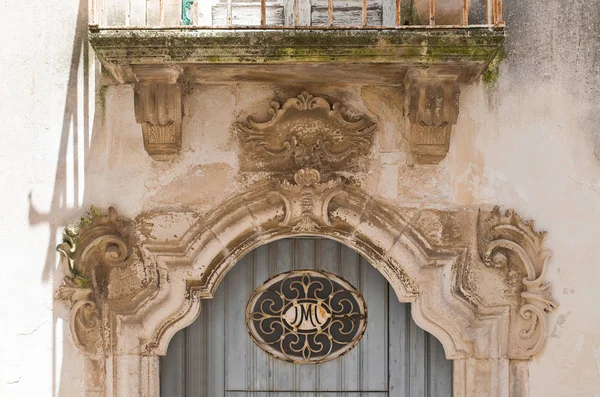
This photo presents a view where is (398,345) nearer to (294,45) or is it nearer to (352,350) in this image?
(352,350)

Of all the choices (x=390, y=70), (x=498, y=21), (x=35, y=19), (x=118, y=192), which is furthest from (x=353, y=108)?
(x=35, y=19)

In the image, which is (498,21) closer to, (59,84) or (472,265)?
(472,265)


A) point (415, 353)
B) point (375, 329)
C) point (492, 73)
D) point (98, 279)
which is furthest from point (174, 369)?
point (492, 73)

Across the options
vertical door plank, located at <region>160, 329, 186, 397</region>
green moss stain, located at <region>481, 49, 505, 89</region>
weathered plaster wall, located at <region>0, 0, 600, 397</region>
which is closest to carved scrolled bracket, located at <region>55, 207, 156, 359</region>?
weathered plaster wall, located at <region>0, 0, 600, 397</region>

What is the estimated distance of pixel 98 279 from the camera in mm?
5578

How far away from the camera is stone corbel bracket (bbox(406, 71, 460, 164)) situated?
540cm

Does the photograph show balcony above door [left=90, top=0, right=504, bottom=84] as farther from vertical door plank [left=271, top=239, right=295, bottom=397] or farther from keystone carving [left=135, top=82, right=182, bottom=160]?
vertical door plank [left=271, top=239, right=295, bottom=397]

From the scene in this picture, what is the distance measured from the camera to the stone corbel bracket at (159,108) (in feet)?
17.6

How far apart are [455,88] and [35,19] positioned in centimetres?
251

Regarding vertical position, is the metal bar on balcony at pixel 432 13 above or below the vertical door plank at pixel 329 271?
above

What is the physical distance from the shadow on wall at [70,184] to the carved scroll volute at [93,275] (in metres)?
0.08

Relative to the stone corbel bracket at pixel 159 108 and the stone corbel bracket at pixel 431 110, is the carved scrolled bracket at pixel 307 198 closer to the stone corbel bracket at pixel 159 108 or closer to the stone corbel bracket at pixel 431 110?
the stone corbel bracket at pixel 431 110

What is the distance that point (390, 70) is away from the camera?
17.8ft

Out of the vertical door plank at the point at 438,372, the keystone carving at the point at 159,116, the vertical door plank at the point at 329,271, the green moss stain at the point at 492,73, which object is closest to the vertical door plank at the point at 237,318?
the vertical door plank at the point at 329,271
